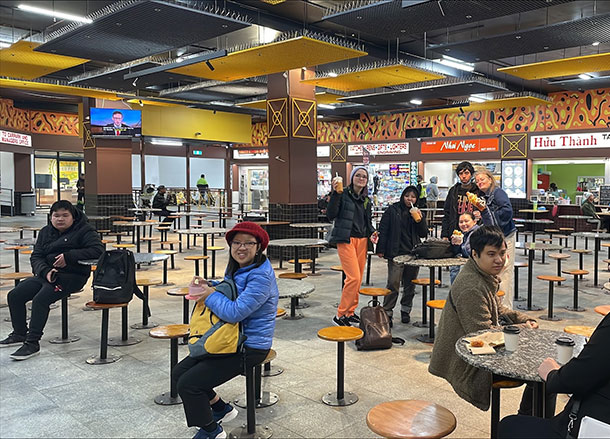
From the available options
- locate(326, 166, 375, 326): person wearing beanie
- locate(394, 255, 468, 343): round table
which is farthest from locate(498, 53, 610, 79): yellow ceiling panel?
locate(394, 255, 468, 343): round table

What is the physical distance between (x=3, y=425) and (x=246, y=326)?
69.0 inches

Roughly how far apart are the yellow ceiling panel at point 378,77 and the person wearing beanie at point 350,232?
464cm

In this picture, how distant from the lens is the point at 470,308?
9.02 ft

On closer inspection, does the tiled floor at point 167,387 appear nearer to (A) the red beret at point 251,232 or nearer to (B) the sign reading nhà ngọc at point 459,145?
(A) the red beret at point 251,232

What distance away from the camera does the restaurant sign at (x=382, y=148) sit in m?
20.2

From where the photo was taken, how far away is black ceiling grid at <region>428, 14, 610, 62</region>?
25.2ft

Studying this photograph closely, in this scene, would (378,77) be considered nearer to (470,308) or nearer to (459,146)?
(470,308)

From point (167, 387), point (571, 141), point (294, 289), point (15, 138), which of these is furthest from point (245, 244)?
point (15, 138)

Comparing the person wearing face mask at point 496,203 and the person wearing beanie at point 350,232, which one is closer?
the person wearing face mask at point 496,203

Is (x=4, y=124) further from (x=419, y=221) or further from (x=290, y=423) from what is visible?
(x=290, y=423)

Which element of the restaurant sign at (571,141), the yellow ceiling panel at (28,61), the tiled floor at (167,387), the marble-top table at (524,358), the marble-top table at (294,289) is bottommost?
the tiled floor at (167,387)

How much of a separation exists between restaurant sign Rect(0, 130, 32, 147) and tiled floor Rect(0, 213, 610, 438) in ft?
44.9

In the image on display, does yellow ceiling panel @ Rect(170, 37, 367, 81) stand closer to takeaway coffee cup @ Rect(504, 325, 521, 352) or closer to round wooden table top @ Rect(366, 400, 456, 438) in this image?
takeaway coffee cup @ Rect(504, 325, 521, 352)

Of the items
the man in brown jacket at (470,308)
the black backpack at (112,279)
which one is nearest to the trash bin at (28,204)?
the black backpack at (112,279)
